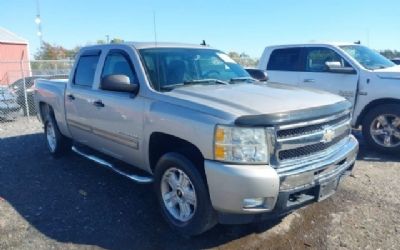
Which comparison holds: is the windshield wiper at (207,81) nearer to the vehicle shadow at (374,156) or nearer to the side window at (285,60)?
the vehicle shadow at (374,156)

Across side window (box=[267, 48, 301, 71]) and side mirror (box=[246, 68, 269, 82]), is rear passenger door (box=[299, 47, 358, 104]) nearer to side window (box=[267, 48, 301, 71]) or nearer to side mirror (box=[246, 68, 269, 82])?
side window (box=[267, 48, 301, 71])

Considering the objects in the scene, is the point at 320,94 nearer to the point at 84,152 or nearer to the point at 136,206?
the point at 136,206

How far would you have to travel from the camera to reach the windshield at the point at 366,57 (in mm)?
7250

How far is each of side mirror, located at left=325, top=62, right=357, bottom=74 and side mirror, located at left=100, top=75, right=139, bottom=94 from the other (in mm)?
4403

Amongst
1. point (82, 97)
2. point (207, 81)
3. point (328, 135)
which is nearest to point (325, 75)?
point (207, 81)

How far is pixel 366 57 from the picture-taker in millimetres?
7480

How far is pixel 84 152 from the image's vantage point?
578 centimetres

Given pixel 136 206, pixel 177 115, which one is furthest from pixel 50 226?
pixel 177 115

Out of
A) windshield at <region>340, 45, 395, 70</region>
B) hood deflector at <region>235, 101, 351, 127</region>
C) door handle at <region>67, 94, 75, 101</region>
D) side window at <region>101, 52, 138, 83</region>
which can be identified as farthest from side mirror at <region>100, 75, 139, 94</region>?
windshield at <region>340, 45, 395, 70</region>

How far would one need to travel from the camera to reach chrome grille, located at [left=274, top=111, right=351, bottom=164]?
A: 3.29m

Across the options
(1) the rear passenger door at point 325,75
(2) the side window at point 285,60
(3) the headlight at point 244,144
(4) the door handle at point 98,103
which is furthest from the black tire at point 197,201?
(2) the side window at point 285,60

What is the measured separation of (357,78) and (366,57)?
0.79 metres

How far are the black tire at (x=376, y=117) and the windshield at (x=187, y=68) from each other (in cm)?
298

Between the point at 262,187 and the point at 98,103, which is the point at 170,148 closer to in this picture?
the point at 262,187
